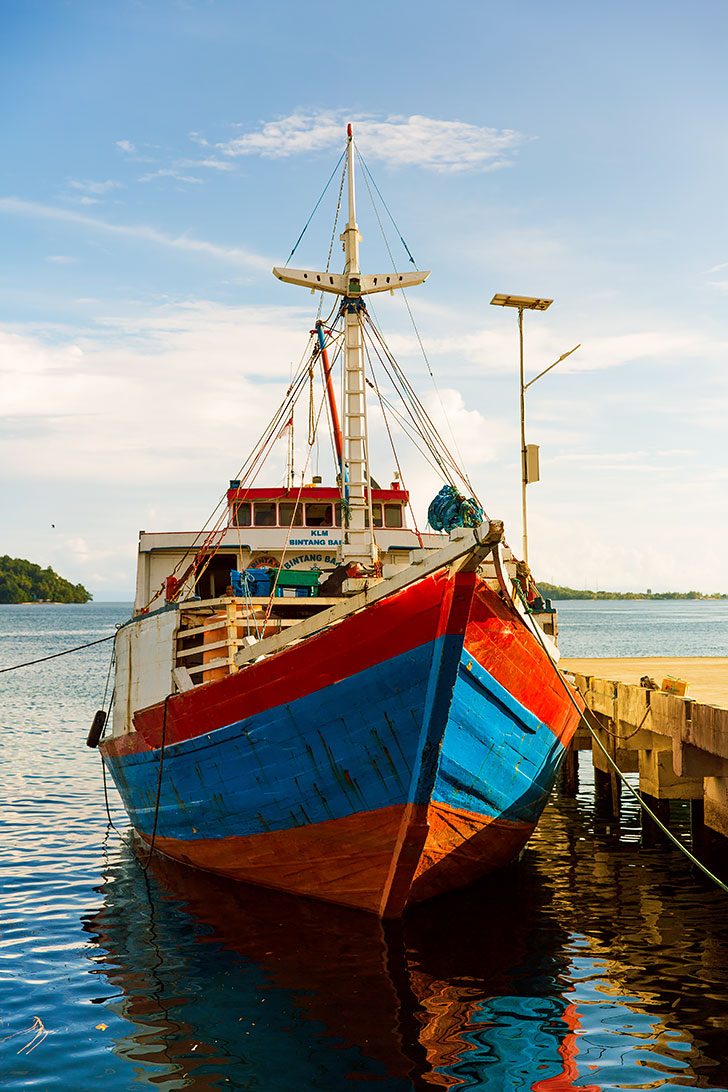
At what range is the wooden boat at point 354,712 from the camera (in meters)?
10.5

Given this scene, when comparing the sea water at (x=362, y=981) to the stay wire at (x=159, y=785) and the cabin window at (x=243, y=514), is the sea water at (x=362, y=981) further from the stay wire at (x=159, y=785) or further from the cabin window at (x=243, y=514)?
the cabin window at (x=243, y=514)

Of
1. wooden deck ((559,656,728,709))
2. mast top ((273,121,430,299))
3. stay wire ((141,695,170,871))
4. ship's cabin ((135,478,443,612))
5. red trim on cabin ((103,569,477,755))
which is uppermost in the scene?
mast top ((273,121,430,299))

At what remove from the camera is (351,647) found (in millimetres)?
10648

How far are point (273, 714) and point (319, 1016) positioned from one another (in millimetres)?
3361

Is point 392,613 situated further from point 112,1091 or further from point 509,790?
point 112,1091

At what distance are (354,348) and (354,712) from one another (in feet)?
18.1

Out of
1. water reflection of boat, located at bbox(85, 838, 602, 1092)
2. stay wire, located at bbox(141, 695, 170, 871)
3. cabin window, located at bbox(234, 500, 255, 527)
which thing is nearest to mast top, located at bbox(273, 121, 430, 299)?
cabin window, located at bbox(234, 500, 255, 527)

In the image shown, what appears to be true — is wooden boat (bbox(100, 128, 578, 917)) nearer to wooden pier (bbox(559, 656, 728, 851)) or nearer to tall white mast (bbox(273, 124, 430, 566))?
tall white mast (bbox(273, 124, 430, 566))

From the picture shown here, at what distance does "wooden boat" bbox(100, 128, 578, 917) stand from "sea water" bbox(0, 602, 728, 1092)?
0.74m

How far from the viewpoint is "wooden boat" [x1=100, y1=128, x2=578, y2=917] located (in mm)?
10508

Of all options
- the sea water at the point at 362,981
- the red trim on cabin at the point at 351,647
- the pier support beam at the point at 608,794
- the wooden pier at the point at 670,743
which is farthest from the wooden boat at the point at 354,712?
the pier support beam at the point at 608,794

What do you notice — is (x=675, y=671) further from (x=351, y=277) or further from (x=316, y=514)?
(x=351, y=277)

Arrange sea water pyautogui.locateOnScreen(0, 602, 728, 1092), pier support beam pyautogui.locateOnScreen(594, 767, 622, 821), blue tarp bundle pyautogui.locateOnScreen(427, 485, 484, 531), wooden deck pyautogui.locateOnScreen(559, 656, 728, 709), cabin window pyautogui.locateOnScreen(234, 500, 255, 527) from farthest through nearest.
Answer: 1. pier support beam pyautogui.locateOnScreen(594, 767, 622, 821)
2. cabin window pyautogui.locateOnScreen(234, 500, 255, 527)
3. wooden deck pyautogui.locateOnScreen(559, 656, 728, 709)
4. blue tarp bundle pyautogui.locateOnScreen(427, 485, 484, 531)
5. sea water pyautogui.locateOnScreen(0, 602, 728, 1092)

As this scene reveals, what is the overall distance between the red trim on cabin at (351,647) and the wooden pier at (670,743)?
4.00 metres
